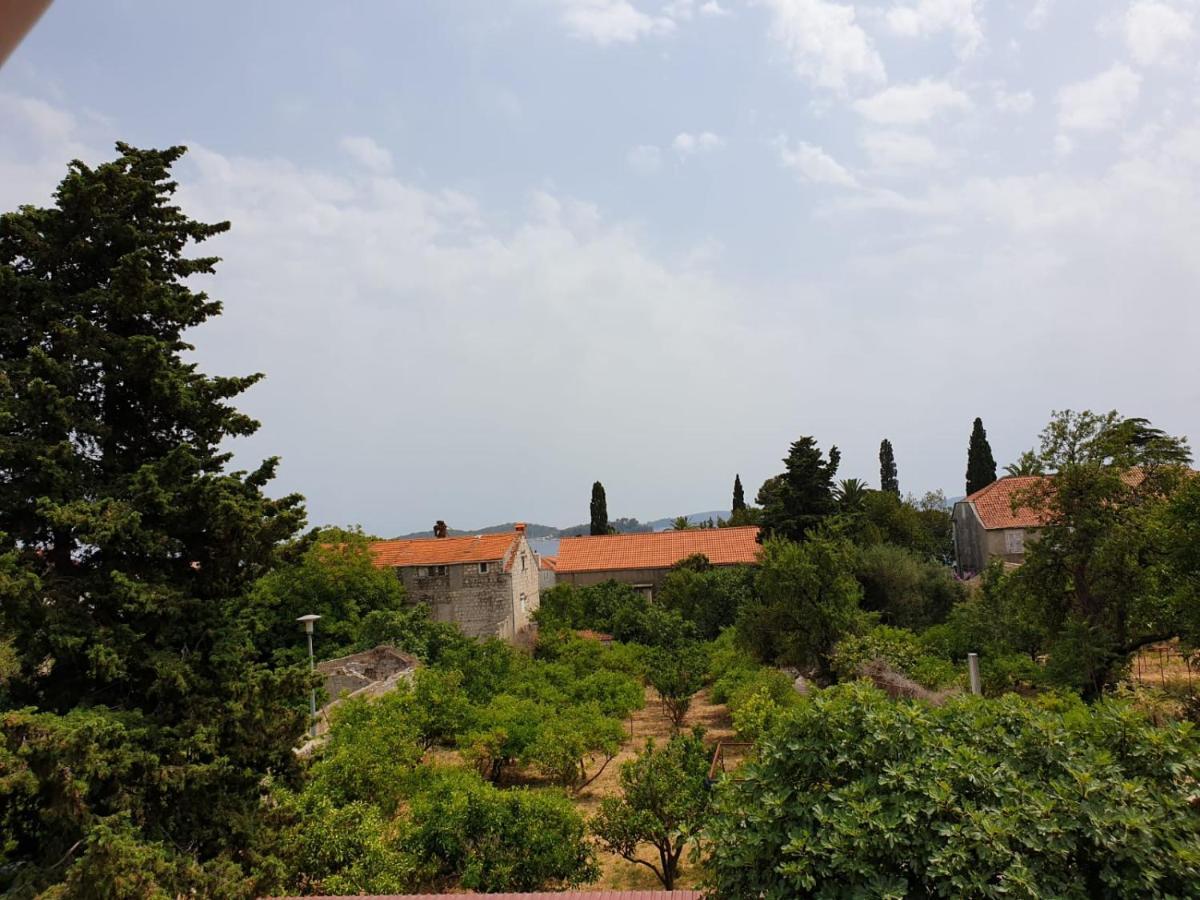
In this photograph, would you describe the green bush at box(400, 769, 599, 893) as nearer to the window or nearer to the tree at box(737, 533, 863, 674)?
the tree at box(737, 533, 863, 674)

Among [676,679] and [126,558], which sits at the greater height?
[126,558]

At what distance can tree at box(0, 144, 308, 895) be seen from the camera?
729cm

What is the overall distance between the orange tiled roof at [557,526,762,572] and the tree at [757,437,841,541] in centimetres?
651

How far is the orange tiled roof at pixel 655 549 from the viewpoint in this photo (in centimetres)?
4516

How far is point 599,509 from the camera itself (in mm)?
67688

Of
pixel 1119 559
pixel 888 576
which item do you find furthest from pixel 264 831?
pixel 888 576

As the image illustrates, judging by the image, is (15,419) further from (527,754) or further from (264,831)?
(527,754)

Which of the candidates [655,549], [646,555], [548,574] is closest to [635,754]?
[646,555]

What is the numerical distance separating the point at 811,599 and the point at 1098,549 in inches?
314

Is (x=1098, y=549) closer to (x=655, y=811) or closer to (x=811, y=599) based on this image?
(x=811, y=599)

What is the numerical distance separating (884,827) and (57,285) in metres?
10.5

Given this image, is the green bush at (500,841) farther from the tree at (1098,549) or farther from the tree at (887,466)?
the tree at (887,466)

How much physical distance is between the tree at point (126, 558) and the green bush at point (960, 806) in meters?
5.72

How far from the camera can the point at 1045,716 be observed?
686 centimetres
